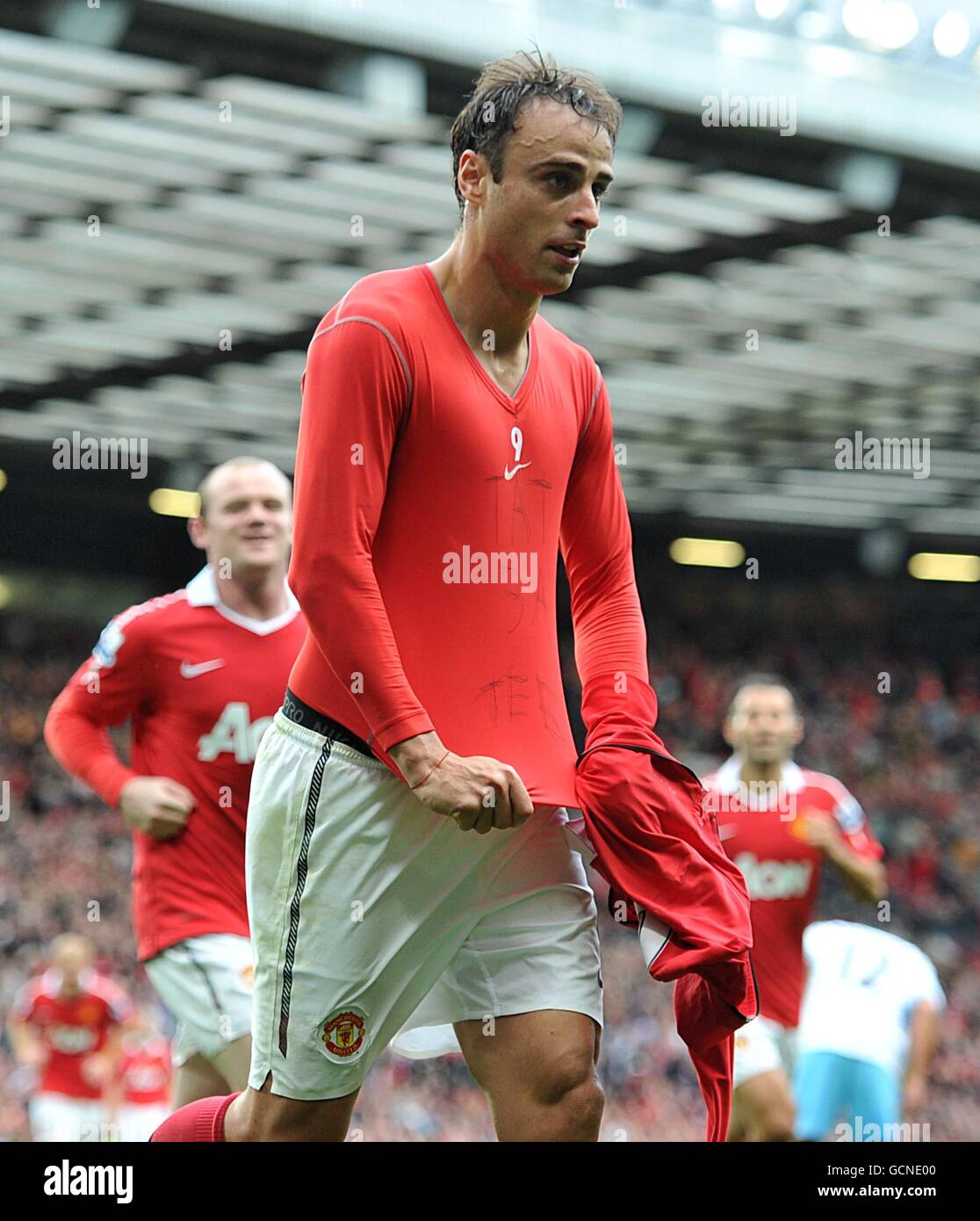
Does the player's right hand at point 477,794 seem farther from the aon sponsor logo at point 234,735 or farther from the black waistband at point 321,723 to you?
the aon sponsor logo at point 234,735

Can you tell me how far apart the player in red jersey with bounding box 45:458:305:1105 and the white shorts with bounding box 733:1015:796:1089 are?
2.40m

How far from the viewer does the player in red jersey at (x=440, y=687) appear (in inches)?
116

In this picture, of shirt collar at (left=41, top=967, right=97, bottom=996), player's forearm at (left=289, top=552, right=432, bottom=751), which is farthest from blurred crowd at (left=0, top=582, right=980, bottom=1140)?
player's forearm at (left=289, top=552, right=432, bottom=751)

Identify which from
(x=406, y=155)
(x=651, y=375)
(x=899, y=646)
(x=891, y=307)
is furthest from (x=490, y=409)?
(x=899, y=646)

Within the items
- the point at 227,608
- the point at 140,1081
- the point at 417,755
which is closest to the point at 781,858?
the point at 227,608

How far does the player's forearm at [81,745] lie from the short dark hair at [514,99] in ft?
7.91

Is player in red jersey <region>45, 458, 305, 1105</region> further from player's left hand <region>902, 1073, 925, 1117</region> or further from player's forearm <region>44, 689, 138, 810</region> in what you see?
player's left hand <region>902, 1073, 925, 1117</region>

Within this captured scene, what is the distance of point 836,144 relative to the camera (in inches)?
534

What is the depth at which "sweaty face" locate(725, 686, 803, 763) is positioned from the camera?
6.94 m

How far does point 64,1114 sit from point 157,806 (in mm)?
5331

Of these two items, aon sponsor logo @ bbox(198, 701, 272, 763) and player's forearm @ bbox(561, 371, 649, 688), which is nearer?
player's forearm @ bbox(561, 371, 649, 688)

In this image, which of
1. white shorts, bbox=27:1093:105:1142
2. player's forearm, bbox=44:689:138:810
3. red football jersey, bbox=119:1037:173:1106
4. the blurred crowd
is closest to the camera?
player's forearm, bbox=44:689:138:810

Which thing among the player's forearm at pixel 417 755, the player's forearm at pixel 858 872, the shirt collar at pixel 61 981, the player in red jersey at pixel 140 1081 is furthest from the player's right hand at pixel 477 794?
the shirt collar at pixel 61 981
